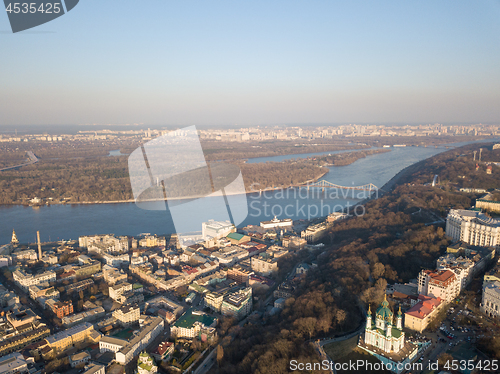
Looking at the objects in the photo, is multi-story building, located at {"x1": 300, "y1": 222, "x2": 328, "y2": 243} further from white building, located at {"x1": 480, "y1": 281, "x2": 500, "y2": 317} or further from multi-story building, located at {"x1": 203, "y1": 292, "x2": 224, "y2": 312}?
white building, located at {"x1": 480, "y1": 281, "x2": 500, "y2": 317}

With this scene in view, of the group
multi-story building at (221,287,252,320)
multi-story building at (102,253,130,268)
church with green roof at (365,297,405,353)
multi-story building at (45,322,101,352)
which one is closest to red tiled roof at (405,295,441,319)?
church with green roof at (365,297,405,353)

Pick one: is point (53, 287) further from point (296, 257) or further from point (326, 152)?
point (326, 152)

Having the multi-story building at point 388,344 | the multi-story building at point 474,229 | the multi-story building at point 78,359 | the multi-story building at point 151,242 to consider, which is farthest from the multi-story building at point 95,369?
the multi-story building at point 474,229

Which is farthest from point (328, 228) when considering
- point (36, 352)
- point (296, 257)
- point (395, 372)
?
point (36, 352)

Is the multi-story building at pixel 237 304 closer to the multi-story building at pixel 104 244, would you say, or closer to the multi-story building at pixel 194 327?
the multi-story building at pixel 194 327

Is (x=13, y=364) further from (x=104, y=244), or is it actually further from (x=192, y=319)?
(x=104, y=244)

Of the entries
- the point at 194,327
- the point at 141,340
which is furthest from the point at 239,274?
the point at 141,340
